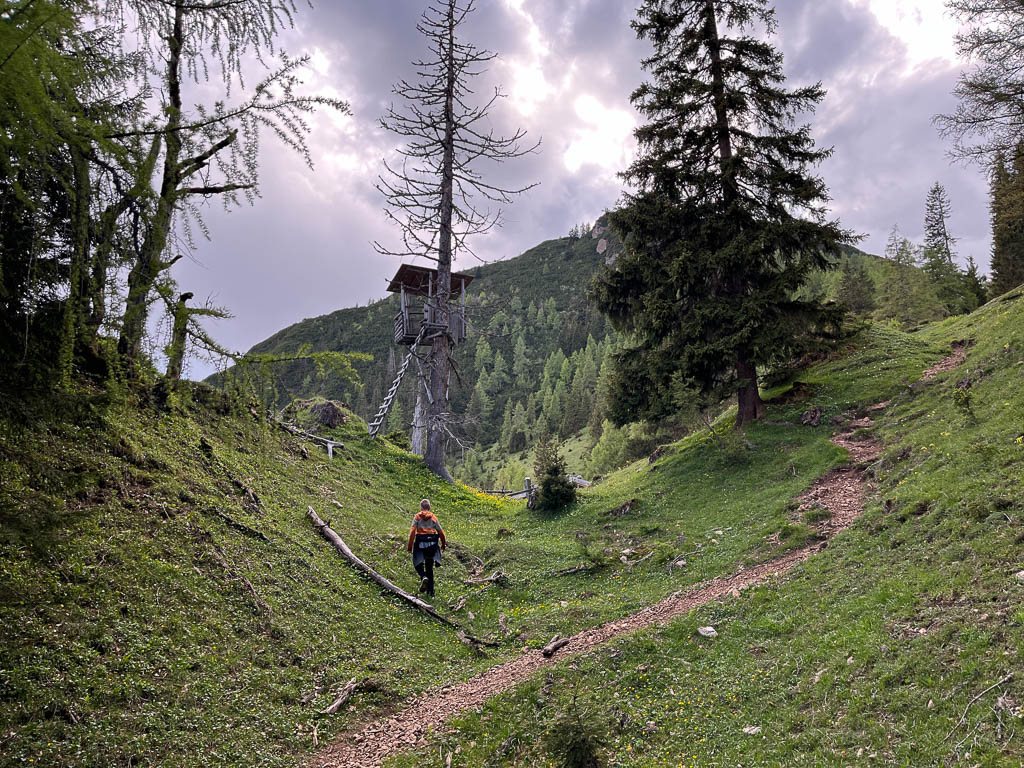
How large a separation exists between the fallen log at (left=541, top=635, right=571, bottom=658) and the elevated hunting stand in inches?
617

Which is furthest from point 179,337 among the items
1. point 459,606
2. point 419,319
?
point 419,319

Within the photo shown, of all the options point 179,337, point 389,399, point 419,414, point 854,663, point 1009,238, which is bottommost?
point 854,663

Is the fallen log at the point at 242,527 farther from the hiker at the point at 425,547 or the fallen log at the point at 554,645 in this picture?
the fallen log at the point at 554,645

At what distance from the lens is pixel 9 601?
225 inches

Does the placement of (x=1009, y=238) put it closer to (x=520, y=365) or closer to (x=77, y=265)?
(x=77, y=265)

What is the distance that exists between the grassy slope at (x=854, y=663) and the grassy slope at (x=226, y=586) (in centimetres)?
22

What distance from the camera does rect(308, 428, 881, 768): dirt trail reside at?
22.5ft

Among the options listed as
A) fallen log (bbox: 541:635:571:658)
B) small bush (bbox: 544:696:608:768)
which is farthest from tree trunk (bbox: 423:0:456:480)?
small bush (bbox: 544:696:608:768)

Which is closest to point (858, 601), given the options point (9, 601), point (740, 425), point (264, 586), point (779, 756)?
point (779, 756)

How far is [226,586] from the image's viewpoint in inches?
331

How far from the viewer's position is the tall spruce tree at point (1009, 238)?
3650 cm

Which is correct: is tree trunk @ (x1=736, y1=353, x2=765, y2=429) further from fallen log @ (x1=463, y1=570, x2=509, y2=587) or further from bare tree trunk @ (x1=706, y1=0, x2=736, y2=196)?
fallen log @ (x1=463, y1=570, x2=509, y2=587)

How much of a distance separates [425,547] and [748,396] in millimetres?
15111

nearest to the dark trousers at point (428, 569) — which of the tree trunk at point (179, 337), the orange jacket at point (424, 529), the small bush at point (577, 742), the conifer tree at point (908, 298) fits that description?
the orange jacket at point (424, 529)
